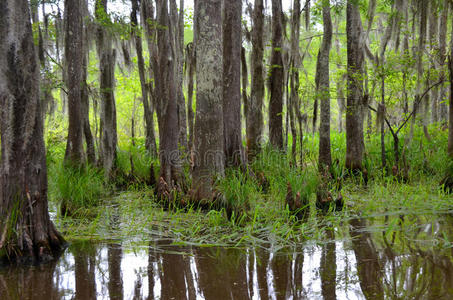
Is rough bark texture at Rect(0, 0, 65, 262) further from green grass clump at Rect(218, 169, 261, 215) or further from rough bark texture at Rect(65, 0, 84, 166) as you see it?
rough bark texture at Rect(65, 0, 84, 166)

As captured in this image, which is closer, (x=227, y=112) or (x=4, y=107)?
(x=4, y=107)

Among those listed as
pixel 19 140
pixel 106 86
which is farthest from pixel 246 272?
pixel 106 86

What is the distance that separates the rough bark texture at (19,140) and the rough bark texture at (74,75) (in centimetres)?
398

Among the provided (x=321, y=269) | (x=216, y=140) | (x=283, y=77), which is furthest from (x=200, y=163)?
(x=283, y=77)

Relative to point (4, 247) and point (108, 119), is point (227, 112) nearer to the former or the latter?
point (108, 119)

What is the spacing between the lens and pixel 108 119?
9.62 m

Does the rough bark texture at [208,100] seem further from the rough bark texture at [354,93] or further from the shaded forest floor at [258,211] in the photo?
the rough bark texture at [354,93]

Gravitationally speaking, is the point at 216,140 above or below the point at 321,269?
above

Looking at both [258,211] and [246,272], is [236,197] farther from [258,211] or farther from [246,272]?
[246,272]

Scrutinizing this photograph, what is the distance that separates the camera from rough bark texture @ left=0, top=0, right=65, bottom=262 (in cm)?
384

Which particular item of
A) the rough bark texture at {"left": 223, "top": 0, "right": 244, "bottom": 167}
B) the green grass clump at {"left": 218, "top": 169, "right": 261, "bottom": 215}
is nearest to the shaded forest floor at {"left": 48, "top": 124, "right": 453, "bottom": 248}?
the green grass clump at {"left": 218, "top": 169, "right": 261, "bottom": 215}

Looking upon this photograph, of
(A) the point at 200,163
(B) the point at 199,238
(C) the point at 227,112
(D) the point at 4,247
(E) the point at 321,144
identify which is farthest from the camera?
(E) the point at 321,144

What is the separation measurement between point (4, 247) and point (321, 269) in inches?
115

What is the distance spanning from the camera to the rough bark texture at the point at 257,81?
368 inches
